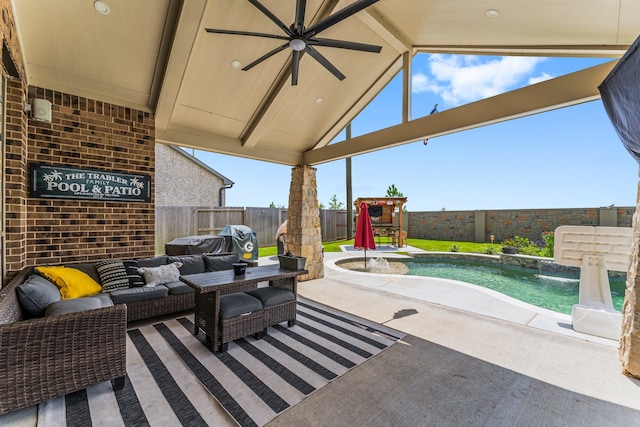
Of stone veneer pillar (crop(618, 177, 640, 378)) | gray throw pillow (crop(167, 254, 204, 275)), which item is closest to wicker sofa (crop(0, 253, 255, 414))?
gray throw pillow (crop(167, 254, 204, 275))

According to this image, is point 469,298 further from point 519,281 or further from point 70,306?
point 70,306

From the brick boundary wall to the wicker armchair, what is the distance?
12.5 meters

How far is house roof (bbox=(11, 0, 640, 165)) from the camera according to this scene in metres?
2.76

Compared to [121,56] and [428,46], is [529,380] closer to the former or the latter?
[428,46]

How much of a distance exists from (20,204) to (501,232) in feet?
45.8

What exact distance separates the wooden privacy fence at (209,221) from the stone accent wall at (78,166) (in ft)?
17.6

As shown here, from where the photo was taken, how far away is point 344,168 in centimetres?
1425

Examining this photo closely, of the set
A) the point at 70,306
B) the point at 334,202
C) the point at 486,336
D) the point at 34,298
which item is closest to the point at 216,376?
the point at 70,306

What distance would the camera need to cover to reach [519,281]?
7.11 metres

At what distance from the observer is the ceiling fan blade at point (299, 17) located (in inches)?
94.1

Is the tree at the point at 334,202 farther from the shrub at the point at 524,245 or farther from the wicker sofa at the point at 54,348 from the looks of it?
the wicker sofa at the point at 54,348

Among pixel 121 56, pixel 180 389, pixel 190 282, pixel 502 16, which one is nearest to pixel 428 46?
pixel 502 16

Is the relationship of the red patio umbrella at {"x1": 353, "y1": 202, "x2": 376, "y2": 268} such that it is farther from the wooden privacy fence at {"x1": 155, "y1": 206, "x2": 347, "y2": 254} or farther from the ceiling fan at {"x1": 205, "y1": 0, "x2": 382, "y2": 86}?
the wooden privacy fence at {"x1": 155, "y1": 206, "x2": 347, "y2": 254}

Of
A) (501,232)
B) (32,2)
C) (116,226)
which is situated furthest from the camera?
(501,232)
